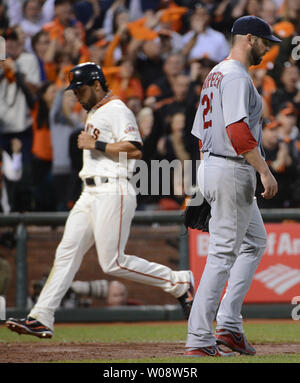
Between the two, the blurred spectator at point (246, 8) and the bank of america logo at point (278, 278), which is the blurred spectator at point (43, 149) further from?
the blurred spectator at point (246, 8)

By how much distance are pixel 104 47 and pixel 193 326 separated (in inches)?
301

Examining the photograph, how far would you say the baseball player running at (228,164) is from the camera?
4922 millimetres

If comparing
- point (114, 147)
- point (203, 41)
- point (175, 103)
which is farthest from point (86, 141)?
point (203, 41)

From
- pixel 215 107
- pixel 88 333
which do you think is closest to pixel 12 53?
pixel 88 333

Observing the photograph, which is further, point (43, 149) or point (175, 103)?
point (175, 103)

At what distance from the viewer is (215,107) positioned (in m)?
5.12

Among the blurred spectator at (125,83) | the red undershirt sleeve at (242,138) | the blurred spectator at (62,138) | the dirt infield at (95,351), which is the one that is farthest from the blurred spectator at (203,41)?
the red undershirt sleeve at (242,138)

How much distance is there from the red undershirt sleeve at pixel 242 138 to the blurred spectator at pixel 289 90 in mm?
6342

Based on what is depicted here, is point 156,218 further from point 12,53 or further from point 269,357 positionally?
point 269,357

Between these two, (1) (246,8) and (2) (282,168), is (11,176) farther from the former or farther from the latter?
(1) (246,8)

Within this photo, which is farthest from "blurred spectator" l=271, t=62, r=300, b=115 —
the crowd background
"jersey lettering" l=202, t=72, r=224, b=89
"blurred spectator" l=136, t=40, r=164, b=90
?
"jersey lettering" l=202, t=72, r=224, b=89

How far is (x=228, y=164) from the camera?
16.7ft

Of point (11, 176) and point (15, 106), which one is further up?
point (15, 106)

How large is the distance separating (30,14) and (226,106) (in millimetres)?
8171
